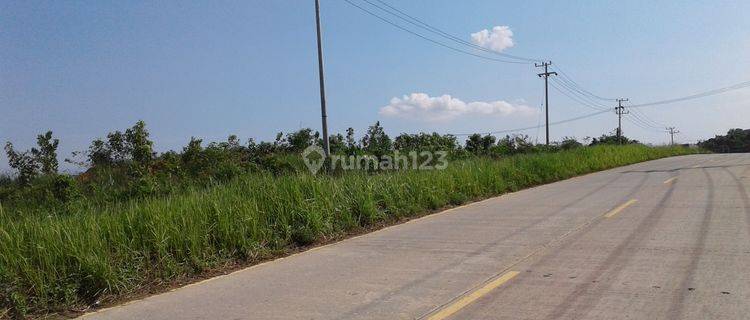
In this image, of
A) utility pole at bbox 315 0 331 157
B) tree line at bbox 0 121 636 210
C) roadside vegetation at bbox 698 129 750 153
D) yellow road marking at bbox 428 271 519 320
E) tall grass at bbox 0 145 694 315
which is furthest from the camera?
roadside vegetation at bbox 698 129 750 153

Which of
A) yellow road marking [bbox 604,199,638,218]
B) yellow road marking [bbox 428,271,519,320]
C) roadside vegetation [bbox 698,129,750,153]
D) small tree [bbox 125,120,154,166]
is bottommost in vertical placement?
yellow road marking [bbox 428,271,519,320]

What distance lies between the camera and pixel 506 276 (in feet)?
23.4

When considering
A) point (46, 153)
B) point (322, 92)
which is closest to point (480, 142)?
point (322, 92)

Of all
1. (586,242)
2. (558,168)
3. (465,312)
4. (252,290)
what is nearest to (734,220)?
(586,242)

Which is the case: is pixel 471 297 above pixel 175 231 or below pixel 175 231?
below

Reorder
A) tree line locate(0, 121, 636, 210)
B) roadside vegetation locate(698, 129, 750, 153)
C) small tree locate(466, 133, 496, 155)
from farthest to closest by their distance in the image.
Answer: roadside vegetation locate(698, 129, 750, 153), small tree locate(466, 133, 496, 155), tree line locate(0, 121, 636, 210)

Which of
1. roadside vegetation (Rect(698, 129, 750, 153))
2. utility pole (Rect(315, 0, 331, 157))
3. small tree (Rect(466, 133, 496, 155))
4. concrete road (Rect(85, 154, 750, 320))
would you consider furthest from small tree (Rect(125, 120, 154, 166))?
roadside vegetation (Rect(698, 129, 750, 153))

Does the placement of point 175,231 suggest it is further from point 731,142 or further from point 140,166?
point 731,142

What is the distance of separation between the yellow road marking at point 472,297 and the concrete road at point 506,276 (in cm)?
1

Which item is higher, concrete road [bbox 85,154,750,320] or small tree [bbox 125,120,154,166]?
small tree [bbox 125,120,154,166]

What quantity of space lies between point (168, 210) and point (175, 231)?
60cm

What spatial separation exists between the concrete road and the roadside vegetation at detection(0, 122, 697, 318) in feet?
1.94

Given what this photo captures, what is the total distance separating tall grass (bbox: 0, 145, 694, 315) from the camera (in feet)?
21.7

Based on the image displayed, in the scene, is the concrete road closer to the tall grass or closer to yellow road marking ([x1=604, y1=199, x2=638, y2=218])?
yellow road marking ([x1=604, y1=199, x2=638, y2=218])
